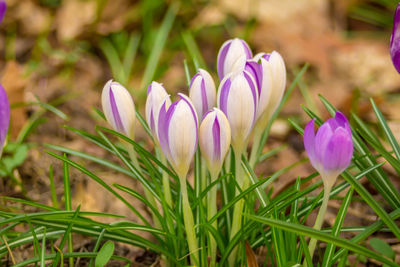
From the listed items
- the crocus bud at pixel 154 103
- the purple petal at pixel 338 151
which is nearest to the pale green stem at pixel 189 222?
the crocus bud at pixel 154 103

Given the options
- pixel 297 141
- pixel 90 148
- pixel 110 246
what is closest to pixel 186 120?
pixel 110 246

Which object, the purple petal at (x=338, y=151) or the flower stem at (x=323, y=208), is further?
the flower stem at (x=323, y=208)

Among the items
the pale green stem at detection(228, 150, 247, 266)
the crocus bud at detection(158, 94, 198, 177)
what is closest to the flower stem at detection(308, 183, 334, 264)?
the pale green stem at detection(228, 150, 247, 266)

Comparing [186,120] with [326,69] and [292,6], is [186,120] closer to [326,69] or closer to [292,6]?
[326,69]

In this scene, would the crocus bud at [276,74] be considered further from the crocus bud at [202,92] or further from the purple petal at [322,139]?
the purple petal at [322,139]

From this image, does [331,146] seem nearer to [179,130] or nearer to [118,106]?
[179,130]

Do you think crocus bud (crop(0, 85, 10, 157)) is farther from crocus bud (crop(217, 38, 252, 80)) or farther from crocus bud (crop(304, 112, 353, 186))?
crocus bud (crop(304, 112, 353, 186))
